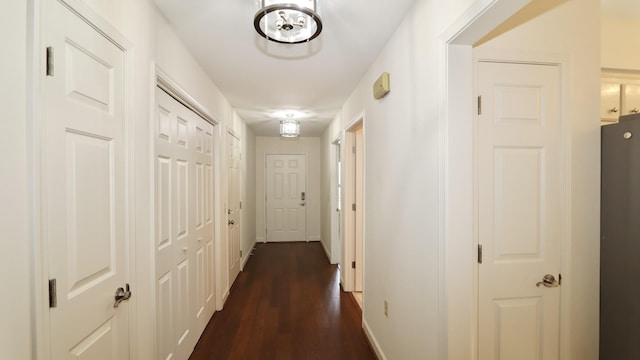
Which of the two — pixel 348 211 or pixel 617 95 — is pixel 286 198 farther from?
pixel 617 95

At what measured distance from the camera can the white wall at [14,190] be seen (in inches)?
28.7

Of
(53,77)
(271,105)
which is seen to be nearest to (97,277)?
(53,77)

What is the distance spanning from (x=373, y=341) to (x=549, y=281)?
55.2 inches

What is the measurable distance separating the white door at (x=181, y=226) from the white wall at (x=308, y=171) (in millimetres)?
3261

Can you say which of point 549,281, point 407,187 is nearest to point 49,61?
point 407,187

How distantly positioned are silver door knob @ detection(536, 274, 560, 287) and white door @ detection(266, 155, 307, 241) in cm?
487

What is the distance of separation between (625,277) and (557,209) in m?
0.42

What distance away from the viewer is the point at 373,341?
226 centimetres

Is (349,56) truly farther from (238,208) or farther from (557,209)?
(238,208)

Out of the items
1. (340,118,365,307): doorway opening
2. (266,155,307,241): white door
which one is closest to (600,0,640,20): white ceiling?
(340,118,365,307): doorway opening

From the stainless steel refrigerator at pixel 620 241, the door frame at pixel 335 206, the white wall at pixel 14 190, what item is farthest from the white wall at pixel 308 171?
the white wall at pixel 14 190

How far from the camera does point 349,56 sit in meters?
2.14

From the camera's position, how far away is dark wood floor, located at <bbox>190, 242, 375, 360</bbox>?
2.23 m

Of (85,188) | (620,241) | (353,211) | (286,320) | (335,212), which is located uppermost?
(85,188)
